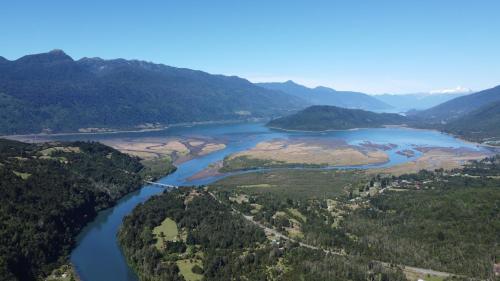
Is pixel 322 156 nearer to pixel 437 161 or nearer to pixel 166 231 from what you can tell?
pixel 437 161

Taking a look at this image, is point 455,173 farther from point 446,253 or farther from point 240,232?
point 240,232

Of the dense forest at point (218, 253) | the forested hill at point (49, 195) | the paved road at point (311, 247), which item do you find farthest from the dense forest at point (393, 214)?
the forested hill at point (49, 195)

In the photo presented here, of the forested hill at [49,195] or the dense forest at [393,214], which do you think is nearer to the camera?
the forested hill at [49,195]

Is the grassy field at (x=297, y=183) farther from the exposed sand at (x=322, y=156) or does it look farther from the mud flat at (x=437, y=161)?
the exposed sand at (x=322, y=156)

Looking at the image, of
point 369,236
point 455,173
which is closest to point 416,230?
point 369,236

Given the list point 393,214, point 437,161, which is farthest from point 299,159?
point 393,214
